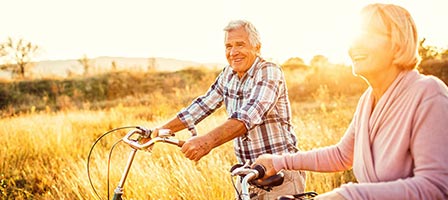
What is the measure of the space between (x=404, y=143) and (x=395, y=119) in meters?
0.10

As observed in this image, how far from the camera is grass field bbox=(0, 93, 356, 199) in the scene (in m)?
4.90

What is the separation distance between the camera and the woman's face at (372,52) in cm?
203

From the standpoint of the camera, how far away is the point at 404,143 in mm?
1900

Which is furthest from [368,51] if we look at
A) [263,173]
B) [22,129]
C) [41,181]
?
[22,129]

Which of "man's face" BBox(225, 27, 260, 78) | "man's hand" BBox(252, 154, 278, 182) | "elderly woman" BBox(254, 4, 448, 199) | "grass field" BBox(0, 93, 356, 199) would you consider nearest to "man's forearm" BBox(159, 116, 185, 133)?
"man's face" BBox(225, 27, 260, 78)

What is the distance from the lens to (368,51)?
2.05 metres

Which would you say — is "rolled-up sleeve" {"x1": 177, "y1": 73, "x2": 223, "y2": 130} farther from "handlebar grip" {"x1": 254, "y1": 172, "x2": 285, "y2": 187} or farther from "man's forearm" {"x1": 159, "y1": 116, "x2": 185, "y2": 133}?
"handlebar grip" {"x1": 254, "y1": 172, "x2": 285, "y2": 187}

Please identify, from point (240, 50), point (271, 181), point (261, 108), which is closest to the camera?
point (271, 181)

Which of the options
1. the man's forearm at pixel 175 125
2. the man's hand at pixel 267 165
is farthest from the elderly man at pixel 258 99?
the man's hand at pixel 267 165

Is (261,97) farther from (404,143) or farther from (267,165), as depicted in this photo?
(404,143)

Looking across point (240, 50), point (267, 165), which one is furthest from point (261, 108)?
point (267, 165)

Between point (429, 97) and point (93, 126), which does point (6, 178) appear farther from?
point (429, 97)

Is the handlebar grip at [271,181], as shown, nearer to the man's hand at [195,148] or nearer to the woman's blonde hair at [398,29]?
the man's hand at [195,148]

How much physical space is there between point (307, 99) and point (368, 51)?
22.6m
